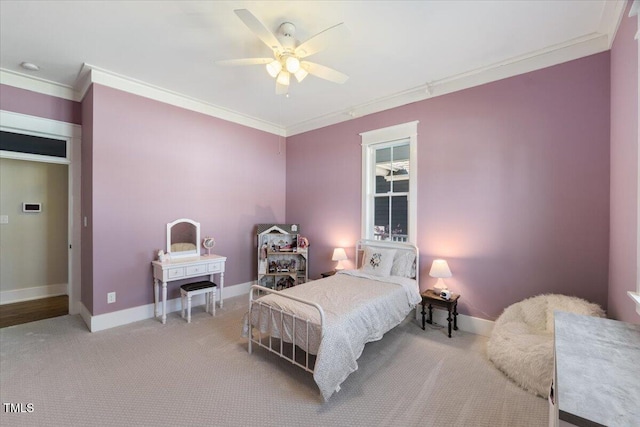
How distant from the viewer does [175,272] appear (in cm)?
353

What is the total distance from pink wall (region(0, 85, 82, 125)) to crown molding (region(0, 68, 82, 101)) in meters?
0.04

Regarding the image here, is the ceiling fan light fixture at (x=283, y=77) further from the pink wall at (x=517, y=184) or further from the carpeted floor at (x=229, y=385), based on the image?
the carpeted floor at (x=229, y=385)

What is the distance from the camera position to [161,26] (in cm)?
247

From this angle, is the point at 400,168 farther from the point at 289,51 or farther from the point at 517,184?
the point at 289,51

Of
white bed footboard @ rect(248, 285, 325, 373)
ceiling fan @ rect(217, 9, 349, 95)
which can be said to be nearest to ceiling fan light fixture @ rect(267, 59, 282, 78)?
ceiling fan @ rect(217, 9, 349, 95)

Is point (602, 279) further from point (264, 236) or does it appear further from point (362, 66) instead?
point (264, 236)

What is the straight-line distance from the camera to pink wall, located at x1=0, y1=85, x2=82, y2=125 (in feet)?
10.4

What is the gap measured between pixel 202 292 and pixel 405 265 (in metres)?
2.73

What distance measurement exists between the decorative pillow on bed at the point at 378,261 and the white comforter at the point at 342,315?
15 centimetres

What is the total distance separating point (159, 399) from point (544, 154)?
421cm

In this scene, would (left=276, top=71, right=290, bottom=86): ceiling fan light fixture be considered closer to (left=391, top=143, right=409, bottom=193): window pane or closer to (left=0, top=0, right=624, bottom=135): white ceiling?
(left=0, top=0, right=624, bottom=135): white ceiling

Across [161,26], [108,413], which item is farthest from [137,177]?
[108,413]

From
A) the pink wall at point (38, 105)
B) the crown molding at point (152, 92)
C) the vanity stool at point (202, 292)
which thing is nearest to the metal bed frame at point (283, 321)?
the vanity stool at point (202, 292)

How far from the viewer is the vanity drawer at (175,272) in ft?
11.4
